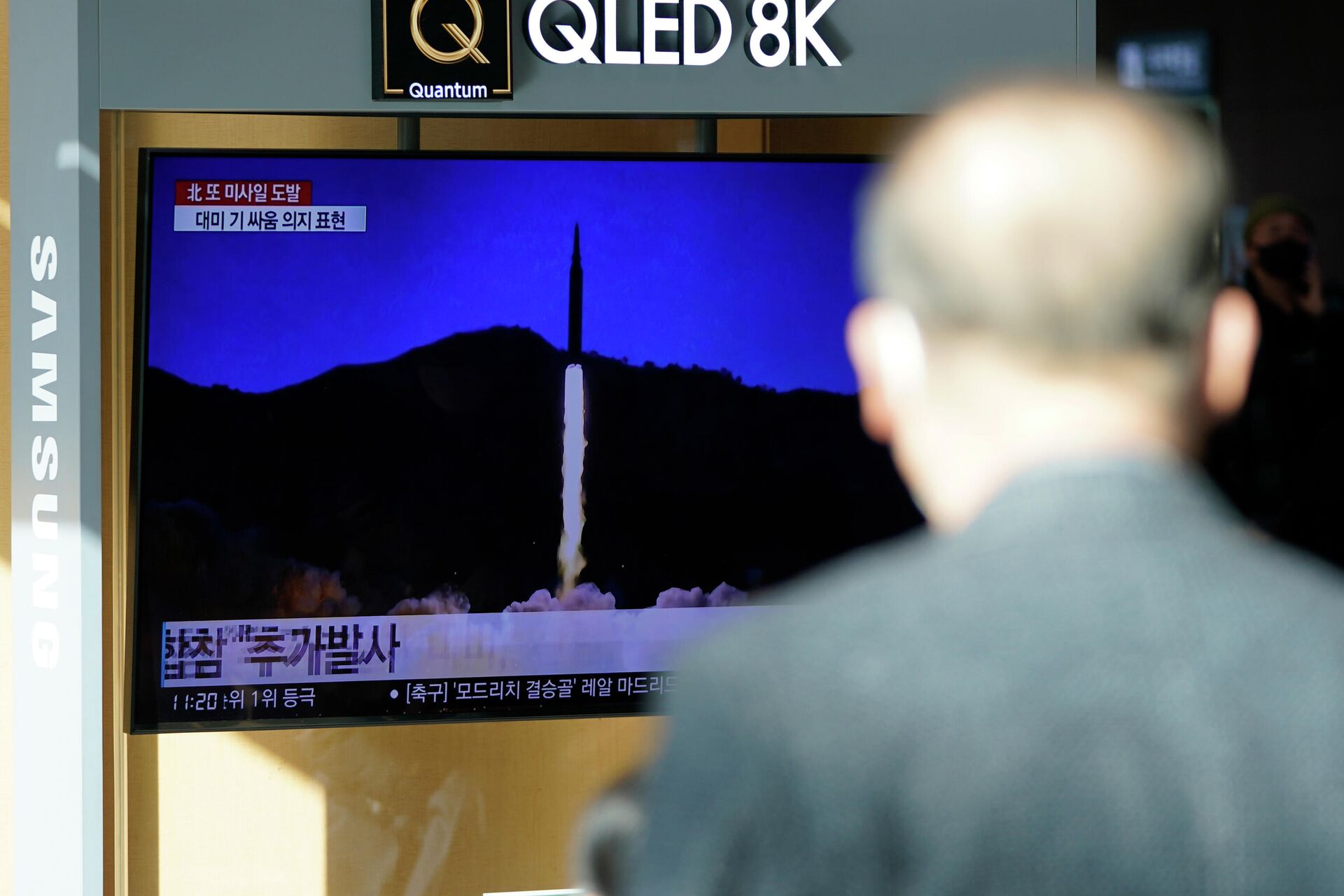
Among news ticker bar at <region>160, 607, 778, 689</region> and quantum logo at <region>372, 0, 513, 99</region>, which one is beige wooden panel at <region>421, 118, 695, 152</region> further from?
news ticker bar at <region>160, 607, 778, 689</region>

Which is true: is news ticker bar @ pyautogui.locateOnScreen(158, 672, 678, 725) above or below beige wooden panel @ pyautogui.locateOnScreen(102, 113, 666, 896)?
above

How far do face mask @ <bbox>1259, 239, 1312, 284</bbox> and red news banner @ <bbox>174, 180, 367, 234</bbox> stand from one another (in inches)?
81.6

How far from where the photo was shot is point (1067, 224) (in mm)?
633

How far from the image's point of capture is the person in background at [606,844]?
2.57 feet

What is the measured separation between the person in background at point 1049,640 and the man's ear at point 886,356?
0.05 ft

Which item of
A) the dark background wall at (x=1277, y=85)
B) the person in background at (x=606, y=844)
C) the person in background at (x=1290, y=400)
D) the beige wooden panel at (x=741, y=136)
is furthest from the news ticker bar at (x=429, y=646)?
the person in background at (x=606, y=844)

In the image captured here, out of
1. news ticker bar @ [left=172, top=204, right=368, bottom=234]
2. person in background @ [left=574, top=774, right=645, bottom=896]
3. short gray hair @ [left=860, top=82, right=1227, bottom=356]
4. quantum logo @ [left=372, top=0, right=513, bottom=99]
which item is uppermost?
quantum logo @ [left=372, top=0, right=513, bottom=99]

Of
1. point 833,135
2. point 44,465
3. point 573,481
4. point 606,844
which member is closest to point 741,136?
point 833,135

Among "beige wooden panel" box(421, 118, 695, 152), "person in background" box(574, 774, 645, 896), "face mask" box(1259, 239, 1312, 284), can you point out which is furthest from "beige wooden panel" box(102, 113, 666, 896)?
"person in background" box(574, 774, 645, 896)

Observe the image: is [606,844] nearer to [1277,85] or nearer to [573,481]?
[573,481]

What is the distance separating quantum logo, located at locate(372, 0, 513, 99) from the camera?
2574 millimetres

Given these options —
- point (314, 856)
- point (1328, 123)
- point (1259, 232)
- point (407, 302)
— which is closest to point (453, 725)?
point (314, 856)

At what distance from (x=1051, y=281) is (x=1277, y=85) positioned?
10.5 feet

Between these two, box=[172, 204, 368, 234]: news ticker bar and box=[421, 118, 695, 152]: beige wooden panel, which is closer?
box=[172, 204, 368, 234]: news ticker bar
